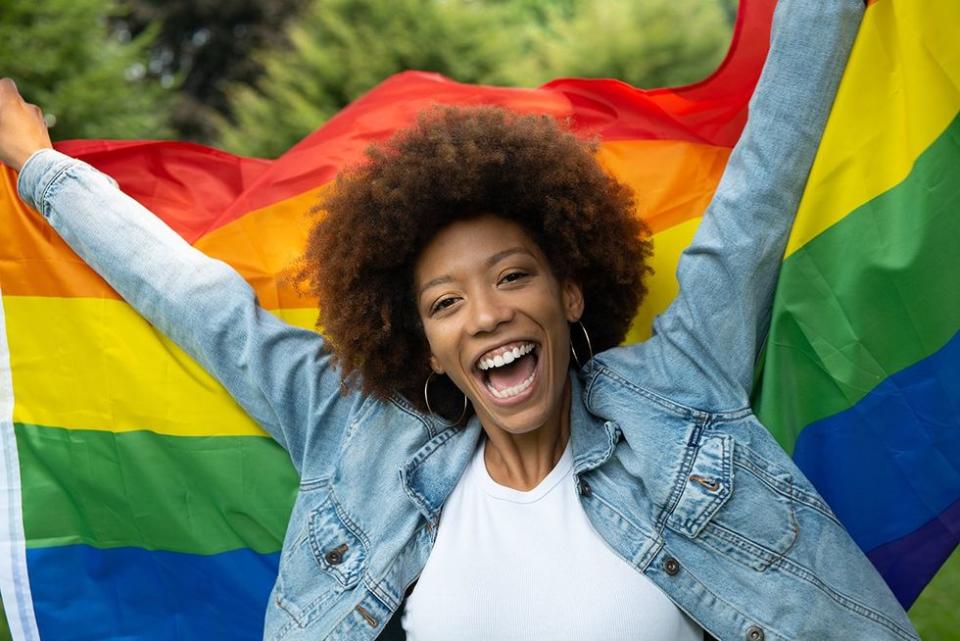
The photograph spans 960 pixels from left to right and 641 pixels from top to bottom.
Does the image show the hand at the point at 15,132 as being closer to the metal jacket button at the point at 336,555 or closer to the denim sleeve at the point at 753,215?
the metal jacket button at the point at 336,555

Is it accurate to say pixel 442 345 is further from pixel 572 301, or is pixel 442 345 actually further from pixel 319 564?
pixel 319 564

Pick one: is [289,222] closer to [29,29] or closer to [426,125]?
[426,125]

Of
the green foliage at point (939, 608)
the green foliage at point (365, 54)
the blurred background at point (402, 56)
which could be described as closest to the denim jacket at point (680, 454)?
the green foliage at point (939, 608)

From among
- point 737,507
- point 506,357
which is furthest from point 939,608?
point 506,357

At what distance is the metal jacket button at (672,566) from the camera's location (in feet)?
7.93

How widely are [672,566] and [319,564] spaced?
0.89 metres

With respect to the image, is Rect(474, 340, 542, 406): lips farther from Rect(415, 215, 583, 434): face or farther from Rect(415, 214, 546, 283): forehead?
Rect(415, 214, 546, 283): forehead

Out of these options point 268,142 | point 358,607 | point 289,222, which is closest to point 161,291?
point 289,222

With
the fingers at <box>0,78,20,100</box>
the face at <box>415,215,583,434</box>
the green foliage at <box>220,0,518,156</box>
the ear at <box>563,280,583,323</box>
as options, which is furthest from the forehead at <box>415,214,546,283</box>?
the green foliage at <box>220,0,518,156</box>

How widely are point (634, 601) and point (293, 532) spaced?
3.10 feet

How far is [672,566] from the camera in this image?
2.42 meters

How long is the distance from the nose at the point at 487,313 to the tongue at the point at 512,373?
12 cm

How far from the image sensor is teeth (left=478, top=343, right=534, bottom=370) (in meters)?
2.56

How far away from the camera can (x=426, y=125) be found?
2.74m
